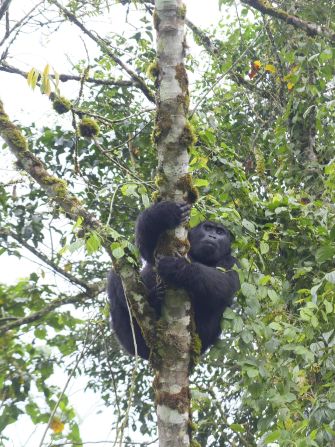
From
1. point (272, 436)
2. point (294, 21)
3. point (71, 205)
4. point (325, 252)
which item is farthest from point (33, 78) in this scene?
point (294, 21)

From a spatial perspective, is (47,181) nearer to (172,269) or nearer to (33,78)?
(33,78)

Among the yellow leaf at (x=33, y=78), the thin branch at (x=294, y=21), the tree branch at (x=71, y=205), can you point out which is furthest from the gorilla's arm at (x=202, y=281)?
the thin branch at (x=294, y=21)

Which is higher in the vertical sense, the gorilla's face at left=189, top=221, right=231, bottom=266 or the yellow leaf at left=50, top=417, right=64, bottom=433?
the gorilla's face at left=189, top=221, right=231, bottom=266

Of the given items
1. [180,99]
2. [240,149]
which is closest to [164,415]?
[180,99]

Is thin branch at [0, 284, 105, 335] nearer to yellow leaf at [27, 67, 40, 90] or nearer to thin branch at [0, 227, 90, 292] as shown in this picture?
thin branch at [0, 227, 90, 292]

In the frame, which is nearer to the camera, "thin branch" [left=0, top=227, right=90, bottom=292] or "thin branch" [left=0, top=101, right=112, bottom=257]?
"thin branch" [left=0, top=101, right=112, bottom=257]

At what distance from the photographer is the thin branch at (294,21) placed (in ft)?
25.4

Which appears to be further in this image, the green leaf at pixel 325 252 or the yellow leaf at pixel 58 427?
the green leaf at pixel 325 252

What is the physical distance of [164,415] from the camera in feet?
13.6

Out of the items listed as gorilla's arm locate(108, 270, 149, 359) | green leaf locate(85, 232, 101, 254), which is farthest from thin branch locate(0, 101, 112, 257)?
gorilla's arm locate(108, 270, 149, 359)

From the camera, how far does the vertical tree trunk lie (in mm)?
4152

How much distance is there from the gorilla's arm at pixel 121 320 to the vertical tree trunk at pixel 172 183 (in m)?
1.65

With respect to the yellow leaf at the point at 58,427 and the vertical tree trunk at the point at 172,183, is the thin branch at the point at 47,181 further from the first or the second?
the yellow leaf at the point at 58,427

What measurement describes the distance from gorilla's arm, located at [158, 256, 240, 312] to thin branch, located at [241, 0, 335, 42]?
10.6 ft
